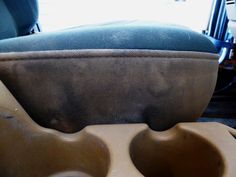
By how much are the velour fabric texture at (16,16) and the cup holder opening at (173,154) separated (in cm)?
57

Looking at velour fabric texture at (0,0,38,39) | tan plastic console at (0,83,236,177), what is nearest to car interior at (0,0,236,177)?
tan plastic console at (0,83,236,177)

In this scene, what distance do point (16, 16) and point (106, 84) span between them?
671mm

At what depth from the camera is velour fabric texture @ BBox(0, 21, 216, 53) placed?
339 mm

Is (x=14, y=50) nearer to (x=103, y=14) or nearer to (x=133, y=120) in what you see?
(x=133, y=120)

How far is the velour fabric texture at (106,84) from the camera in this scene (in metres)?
0.33

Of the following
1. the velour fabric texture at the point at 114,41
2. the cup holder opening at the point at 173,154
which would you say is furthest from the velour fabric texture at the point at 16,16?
the cup holder opening at the point at 173,154

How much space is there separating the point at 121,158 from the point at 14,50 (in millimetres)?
257

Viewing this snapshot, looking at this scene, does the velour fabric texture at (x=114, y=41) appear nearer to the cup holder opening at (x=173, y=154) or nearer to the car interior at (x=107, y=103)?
the car interior at (x=107, y=103)

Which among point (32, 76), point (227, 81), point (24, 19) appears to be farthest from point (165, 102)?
point (227, 81)

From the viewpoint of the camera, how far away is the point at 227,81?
138 cm

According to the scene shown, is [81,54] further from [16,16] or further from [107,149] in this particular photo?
[16,16]

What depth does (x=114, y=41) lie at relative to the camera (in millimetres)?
342

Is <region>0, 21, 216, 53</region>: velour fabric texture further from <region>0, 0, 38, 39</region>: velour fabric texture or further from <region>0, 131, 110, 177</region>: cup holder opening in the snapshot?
<region>0, 0, 38, 39</region>: velour fabric texture

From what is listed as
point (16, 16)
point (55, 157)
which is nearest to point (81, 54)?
point (55, 157)
